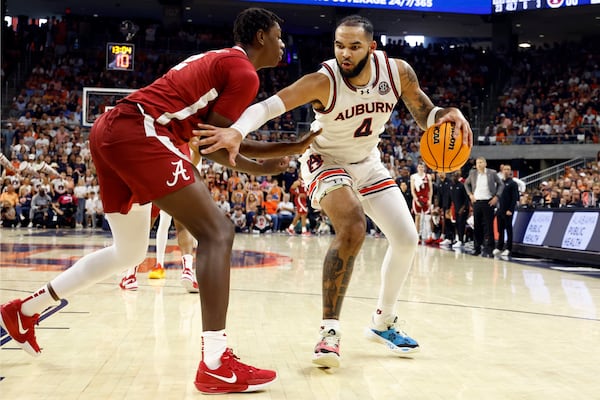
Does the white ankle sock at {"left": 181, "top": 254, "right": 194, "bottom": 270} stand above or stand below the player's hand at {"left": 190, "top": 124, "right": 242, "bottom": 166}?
below

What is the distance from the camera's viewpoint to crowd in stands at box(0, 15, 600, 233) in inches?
704

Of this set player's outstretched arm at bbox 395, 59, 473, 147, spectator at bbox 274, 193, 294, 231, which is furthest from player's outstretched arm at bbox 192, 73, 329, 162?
spectator at bbox 274, 193, 294, 231

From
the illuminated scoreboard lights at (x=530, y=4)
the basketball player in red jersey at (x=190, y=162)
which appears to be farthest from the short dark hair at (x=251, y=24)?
the illuminated scoreboard lights at (x=530, y=4)

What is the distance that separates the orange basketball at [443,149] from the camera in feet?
14.4

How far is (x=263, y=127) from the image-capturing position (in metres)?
24.4

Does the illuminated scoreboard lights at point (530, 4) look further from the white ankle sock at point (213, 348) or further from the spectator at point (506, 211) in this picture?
the white ankle sock at point (213, 348)

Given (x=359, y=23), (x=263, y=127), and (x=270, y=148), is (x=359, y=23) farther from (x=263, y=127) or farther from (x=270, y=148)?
(x=263, y=127)

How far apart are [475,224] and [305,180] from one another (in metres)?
9.06

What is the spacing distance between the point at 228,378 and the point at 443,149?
2.09 meters

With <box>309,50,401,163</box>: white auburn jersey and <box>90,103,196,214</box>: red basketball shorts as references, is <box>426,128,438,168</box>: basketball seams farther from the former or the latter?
<box>90,103,196,214</box>: red basketball shorts

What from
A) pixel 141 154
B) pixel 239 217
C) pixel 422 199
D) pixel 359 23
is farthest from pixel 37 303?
pixel 239 217

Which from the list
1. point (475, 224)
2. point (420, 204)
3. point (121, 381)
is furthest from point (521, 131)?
point (121, 381)

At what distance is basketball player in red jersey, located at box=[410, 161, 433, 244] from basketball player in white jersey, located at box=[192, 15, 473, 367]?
36.7 feet

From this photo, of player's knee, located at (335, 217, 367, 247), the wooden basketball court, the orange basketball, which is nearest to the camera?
the wooden basketball court
